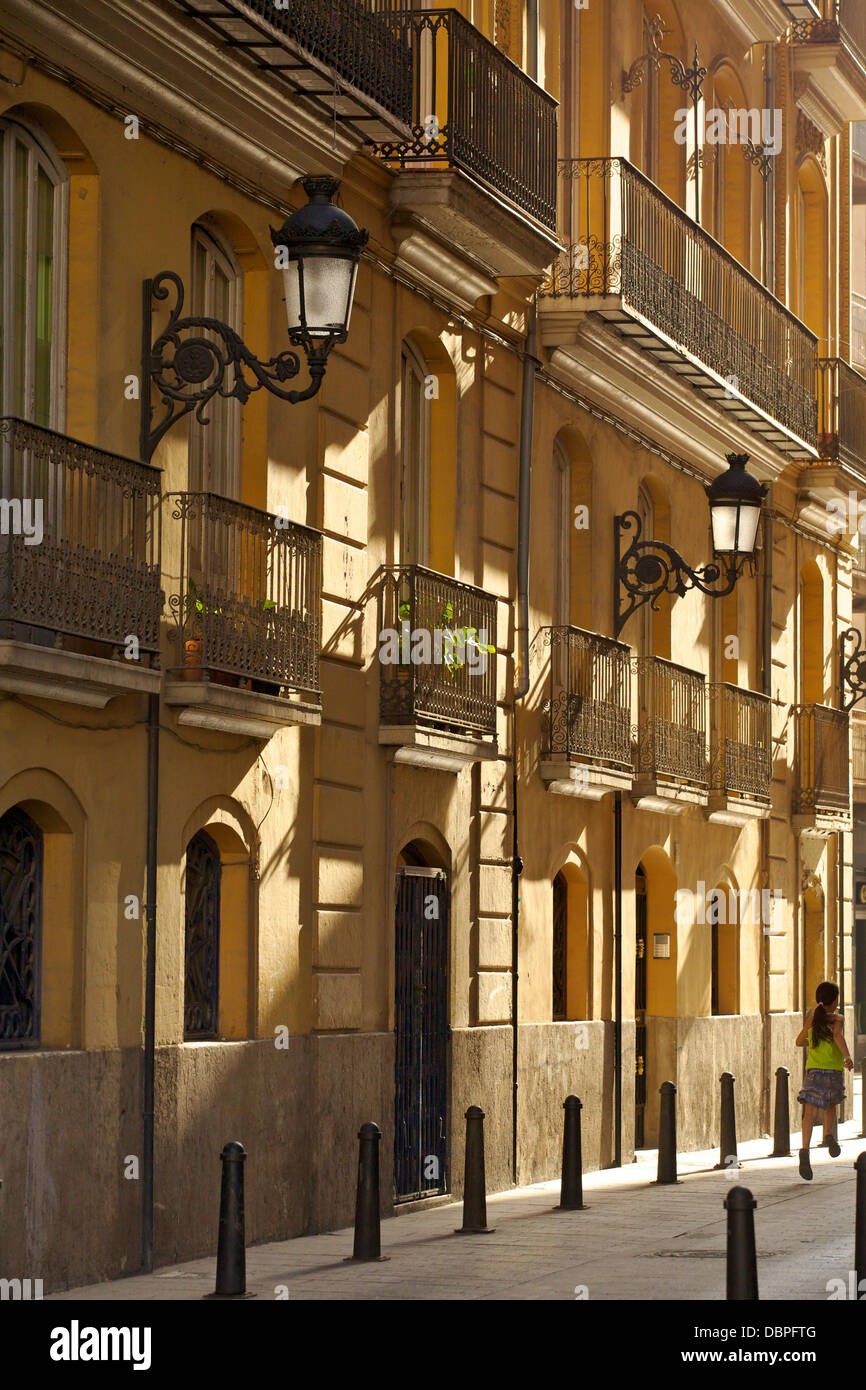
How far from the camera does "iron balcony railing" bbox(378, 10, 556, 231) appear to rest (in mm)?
17547

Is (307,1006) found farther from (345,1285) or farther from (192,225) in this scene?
(192,225)

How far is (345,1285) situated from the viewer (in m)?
13.3

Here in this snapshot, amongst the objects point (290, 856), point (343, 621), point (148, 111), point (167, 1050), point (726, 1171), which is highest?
point (148, 111)

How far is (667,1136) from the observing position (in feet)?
64.8

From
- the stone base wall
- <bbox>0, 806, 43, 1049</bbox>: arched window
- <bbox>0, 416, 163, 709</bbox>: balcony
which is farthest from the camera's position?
<bbox>0, 806, 43, 1049</bbox>: arched window

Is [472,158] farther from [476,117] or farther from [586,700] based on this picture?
[586,700]

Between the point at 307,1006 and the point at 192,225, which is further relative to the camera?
the point at 307,1006

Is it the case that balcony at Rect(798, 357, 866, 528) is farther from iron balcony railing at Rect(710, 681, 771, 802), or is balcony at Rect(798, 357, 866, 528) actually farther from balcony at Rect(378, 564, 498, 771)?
balcony at Rect(378, 564, 498, 771)

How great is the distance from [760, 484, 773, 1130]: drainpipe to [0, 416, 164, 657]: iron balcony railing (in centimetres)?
1450

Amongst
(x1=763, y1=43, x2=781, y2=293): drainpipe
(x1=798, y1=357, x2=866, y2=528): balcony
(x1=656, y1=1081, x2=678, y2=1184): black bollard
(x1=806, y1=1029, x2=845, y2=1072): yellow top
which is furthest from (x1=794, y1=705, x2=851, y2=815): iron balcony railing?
(x1=656, y1=1081, x2=678, y2=1184): black bollard

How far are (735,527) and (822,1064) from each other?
14.9ft

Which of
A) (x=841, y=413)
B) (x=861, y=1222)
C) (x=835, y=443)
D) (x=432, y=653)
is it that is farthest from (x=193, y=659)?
(x=841, y=413)
